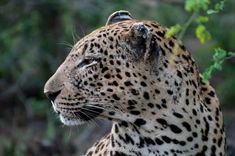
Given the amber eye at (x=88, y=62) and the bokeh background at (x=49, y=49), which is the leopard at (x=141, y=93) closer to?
the amber eye at (x=88, y=62)

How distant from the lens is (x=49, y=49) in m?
15.3

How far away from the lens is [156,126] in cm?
756

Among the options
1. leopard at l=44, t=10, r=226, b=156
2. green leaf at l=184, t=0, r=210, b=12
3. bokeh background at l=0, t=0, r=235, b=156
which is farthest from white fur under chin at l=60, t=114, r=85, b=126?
bokeh background at l=0, t=0, r=235, b=156

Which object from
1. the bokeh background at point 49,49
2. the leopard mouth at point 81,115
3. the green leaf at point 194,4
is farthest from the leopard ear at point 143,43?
the bokeh background at point 49,49

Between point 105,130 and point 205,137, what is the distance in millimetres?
6442

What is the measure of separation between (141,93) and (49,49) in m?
7.95

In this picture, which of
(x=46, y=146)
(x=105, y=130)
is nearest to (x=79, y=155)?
(x=46, y=146)

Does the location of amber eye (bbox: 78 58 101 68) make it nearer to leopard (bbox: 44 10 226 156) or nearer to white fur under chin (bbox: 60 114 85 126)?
leopard (bbox: 44 10 226 156)

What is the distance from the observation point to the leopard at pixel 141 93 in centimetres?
745

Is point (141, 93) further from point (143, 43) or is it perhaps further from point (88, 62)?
point (88, 62)

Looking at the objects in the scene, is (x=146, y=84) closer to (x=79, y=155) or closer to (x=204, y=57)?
(x=79, y=155)

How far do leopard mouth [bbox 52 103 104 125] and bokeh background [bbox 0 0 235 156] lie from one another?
5.35 meters

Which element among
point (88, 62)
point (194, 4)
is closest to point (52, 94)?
point (88, 62)

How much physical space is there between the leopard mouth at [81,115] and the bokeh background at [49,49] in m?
5.35
